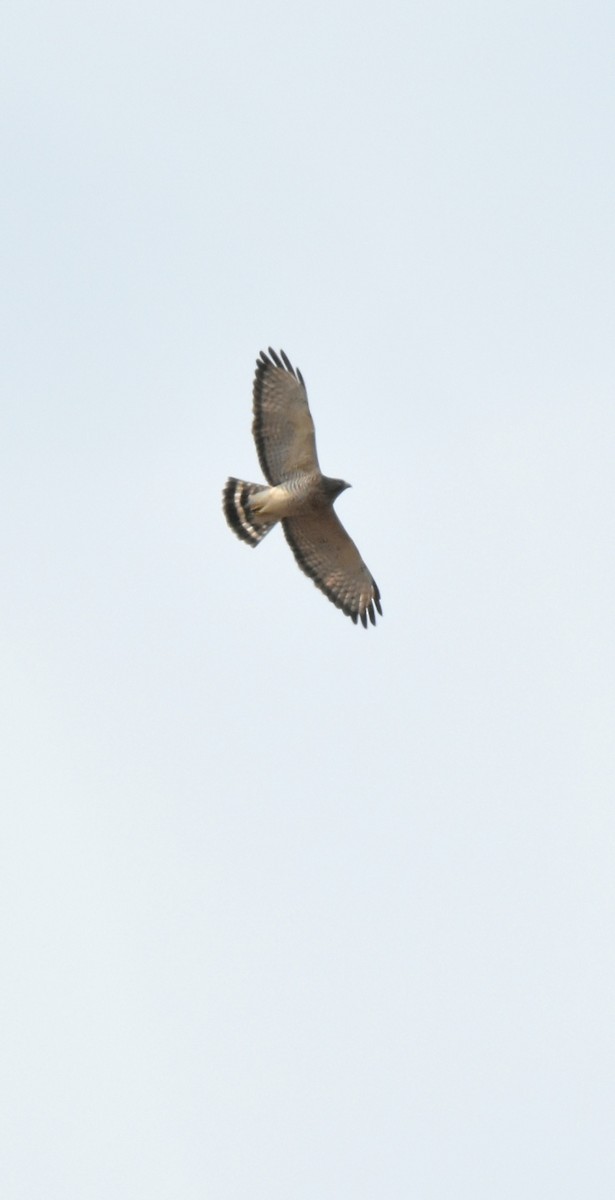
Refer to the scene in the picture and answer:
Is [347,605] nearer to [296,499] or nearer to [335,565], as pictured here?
[335,565]

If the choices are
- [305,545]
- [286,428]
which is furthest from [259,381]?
[305,545]

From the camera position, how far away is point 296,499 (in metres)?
16.8

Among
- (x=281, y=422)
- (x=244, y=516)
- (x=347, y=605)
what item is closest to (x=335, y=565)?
(x=347, y=605)

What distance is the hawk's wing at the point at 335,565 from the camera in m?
17.3

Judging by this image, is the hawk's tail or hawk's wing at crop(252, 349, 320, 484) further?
the hawk's tail

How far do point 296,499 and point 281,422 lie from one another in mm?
709

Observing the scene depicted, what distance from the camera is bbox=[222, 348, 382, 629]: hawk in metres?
16.6

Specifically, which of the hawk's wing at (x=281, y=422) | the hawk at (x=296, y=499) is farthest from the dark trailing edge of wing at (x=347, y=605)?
the hawk's wing at (x=281, y=422)

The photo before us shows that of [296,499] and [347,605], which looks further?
[347,605]

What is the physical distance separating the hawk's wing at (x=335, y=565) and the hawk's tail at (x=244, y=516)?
252 mm

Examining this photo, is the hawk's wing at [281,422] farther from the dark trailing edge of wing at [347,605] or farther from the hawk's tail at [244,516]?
the dark trailing edge of wing at [347,605]

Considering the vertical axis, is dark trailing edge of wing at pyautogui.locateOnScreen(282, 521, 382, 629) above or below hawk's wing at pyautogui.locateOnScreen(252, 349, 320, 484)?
below

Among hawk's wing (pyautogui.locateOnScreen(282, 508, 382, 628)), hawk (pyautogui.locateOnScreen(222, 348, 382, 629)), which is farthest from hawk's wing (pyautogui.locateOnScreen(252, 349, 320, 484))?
hawk's wing (pyautogui.locateOnScreen(282, 508, 382, 628))

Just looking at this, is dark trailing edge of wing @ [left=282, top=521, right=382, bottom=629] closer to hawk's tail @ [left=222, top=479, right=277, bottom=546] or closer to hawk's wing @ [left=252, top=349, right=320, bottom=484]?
hawk's tail @ [left=222, top=479, right=277, bottom=546]
